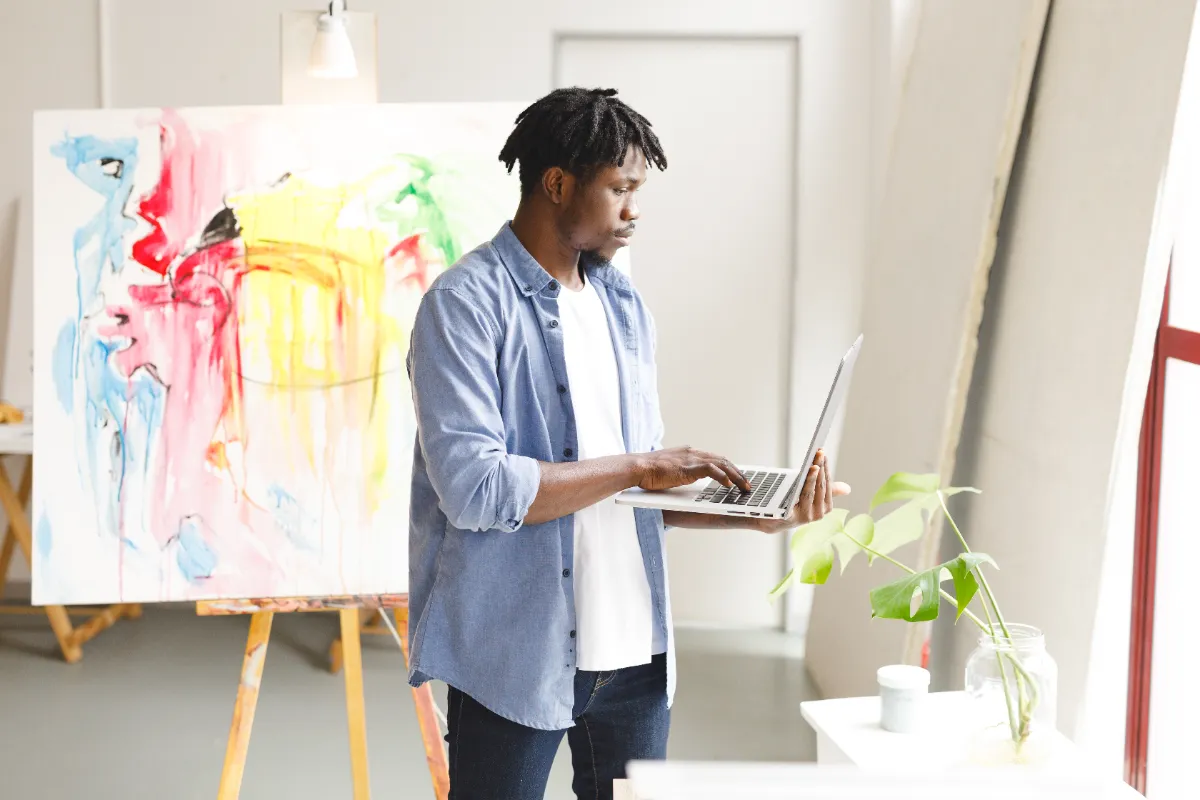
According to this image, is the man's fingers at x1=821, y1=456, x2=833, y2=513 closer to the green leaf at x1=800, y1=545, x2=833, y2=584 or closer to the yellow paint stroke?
the green leaf at x1=800, y1=545, x2=833, y2=584

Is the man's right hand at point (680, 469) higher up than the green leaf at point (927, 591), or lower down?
higher up

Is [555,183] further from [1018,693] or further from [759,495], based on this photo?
[1018,693]

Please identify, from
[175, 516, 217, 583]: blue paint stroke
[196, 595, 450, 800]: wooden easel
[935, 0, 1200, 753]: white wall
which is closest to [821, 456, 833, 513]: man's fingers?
[935, 0, 1200, 753]: white wall

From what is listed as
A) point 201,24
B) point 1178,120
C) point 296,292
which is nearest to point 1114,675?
point 1178,120

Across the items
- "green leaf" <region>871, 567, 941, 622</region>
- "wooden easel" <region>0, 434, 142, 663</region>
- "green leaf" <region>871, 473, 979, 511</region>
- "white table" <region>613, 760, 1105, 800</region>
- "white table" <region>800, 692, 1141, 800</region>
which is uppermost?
"white table" <region>613, 760, 1105, 800</region>

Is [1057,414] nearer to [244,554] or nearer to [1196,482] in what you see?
[1196,482]

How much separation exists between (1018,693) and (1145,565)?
0.79 metres

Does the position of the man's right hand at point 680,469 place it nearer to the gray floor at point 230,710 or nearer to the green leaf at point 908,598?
the green leaf at point 908,598

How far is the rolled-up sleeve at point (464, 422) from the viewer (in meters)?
1.31

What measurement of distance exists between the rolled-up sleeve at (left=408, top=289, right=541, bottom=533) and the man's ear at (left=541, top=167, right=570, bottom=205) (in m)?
0.18

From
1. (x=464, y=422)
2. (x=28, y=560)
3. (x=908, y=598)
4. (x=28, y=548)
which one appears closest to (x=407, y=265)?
(x=464, y=422)

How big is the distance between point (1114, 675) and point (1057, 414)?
49 cm

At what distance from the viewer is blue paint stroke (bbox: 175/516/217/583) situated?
221cm

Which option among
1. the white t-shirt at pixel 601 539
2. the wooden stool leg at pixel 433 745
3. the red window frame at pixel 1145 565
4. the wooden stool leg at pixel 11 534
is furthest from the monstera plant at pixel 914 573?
the wooden stool leg at pixel 11 534
